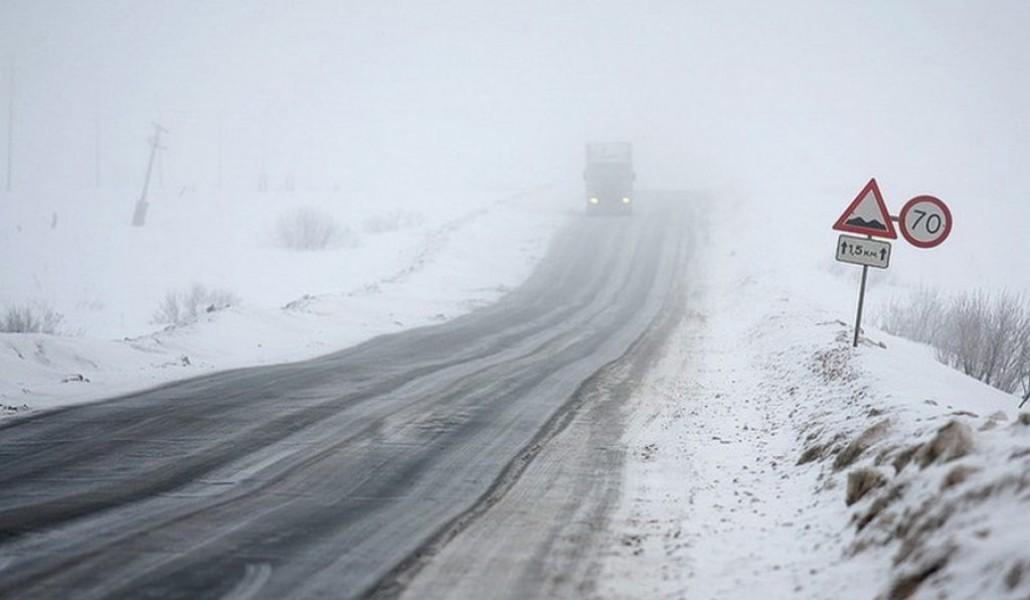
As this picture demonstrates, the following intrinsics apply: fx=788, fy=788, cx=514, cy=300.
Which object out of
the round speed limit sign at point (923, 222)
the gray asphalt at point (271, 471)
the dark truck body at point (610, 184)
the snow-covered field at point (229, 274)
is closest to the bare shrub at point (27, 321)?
the snow-covered field at point (229, 274)

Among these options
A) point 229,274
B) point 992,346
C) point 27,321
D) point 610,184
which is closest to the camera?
point 992,346

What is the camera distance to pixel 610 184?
41375 mm

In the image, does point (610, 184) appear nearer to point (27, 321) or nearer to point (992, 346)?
point (992, 346)

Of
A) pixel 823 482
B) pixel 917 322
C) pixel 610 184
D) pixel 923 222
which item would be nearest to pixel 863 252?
pixel 923 222

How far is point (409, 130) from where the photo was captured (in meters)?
141

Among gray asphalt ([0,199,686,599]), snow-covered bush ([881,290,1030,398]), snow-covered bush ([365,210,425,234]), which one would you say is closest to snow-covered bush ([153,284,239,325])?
gray asphalt ([0,199,686,599])

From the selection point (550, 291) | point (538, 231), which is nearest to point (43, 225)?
point (538, 231)

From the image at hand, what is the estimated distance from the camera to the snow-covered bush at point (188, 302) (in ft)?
85.3

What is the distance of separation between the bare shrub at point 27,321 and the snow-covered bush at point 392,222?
19.7 m

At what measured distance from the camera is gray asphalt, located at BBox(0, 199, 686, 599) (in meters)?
5.29

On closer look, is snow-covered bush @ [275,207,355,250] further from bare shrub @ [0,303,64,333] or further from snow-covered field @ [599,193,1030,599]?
snow-covered field @ [599,193,1030,599]

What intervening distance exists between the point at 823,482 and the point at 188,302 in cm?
2472

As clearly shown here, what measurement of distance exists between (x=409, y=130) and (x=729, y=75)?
71.2 meters

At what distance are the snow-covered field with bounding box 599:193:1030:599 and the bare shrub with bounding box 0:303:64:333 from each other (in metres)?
17.1
